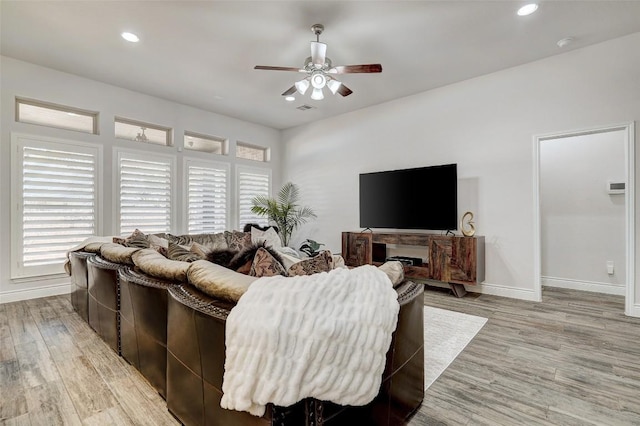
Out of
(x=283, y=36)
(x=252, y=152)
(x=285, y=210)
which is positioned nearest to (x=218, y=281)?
(x=283, y=36)

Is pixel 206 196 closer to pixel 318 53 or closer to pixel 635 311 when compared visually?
pixel 318 53

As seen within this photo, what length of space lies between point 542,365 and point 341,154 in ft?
14.4

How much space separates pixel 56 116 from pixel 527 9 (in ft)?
19.0

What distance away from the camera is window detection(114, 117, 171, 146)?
4.62m

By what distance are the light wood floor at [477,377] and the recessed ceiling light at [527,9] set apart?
9.89ft

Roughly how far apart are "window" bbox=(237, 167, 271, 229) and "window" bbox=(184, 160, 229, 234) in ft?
1.09

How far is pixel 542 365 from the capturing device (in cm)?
217

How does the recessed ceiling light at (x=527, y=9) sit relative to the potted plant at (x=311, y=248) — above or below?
above

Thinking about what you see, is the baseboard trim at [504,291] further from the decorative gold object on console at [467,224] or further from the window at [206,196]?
the window at [206,196]

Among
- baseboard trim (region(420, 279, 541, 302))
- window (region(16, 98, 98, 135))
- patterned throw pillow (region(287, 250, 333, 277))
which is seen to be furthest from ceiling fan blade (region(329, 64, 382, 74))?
window (region(16, 98, 98, 135))

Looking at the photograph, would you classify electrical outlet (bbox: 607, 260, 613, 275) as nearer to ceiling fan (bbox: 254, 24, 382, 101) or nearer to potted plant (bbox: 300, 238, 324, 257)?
ceiling fan (bbox: 254, 24, 382, 101)

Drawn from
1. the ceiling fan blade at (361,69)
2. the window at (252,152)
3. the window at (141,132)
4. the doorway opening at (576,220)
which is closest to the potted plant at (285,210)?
the window at (252,152)

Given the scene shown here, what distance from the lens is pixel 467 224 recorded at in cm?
420

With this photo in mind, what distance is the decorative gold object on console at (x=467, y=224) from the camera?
407 cm
